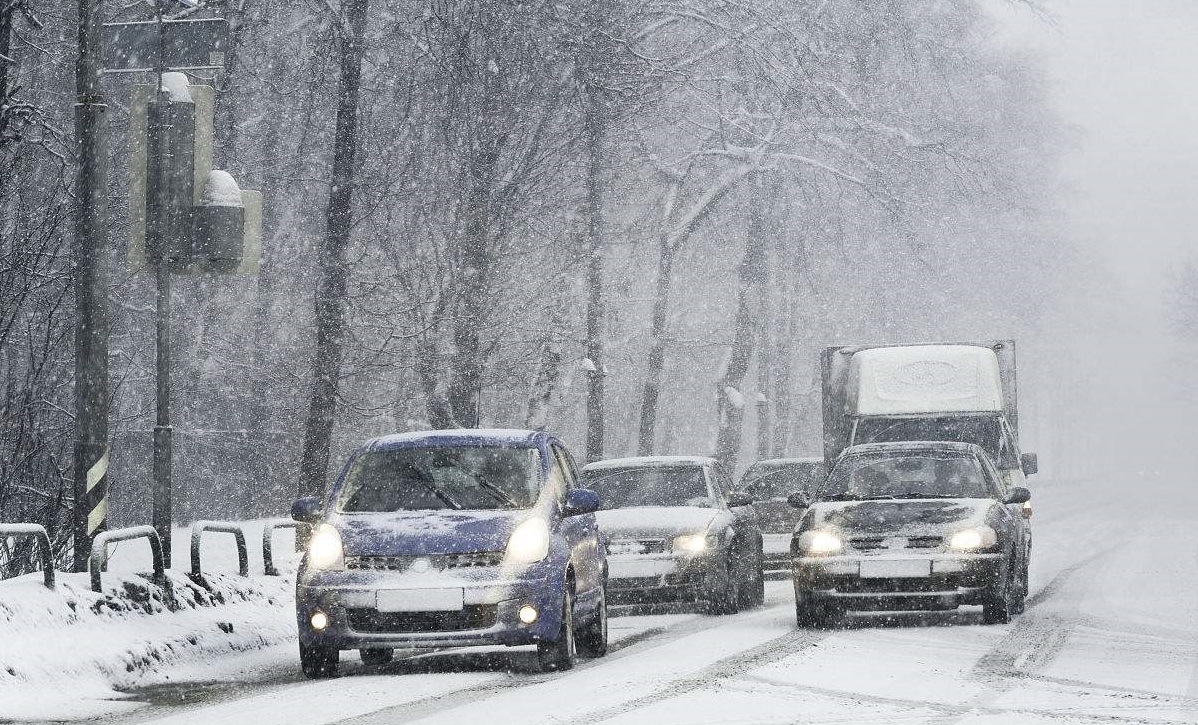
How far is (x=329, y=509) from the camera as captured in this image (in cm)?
1280

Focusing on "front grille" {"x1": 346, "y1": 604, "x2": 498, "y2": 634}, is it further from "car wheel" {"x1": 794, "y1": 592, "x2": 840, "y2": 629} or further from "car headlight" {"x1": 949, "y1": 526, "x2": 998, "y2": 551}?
"car headlight" {"x1": 949, "y1": 526, "x2": 998, "y2": 551}

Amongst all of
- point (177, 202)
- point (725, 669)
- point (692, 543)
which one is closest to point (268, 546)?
point (177, 202)

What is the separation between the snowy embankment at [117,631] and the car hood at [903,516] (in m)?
4.49

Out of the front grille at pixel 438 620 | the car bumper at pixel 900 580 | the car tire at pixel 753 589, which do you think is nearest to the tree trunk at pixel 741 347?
the car tire at pixel 753 589

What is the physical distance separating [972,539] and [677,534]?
113 inches

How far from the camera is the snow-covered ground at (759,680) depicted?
9.74 metres

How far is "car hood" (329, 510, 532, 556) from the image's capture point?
39.3ft

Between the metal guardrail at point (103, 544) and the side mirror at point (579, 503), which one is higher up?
the side mirror at point (579, 503)

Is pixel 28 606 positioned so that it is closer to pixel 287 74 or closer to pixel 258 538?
pixel 258 538

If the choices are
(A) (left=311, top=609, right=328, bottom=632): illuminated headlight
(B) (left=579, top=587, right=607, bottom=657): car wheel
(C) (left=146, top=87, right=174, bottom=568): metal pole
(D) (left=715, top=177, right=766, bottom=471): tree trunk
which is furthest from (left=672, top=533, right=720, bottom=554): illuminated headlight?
(D) (left=715, top=177, right=766, bottom=471): tree trunk

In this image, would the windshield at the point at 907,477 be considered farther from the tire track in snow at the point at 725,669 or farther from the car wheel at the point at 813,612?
the tire track in snow at the point at 725,669

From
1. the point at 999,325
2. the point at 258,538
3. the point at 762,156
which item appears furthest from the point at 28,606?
the point at 999,325

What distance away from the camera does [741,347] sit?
4038 cm

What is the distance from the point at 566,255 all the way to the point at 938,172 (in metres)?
13.3
